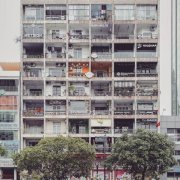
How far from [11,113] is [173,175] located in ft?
76.8

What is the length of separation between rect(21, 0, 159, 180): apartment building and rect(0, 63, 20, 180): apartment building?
107cm

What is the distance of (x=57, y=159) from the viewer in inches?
2490

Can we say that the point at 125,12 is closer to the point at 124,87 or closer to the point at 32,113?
the point at 124,87

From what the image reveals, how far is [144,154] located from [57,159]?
8754 millimetres

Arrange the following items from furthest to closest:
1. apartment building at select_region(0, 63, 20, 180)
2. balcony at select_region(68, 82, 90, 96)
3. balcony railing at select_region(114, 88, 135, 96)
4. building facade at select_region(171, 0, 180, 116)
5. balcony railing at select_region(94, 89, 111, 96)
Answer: building facade at select_region(171, 0, 180, 116), balcony railing at select_region(94, 89, 111, 96), balcony at select_region(68, 82, 90, 96), balcony railing at select_region(114, 88, 135, 96), apartment building at select_region(0, 63, 20, 180)

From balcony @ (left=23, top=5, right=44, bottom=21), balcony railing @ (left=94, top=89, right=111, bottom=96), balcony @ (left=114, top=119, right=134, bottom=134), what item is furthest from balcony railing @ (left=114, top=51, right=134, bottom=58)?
balcony @ (left=23, top=5, right=44, bottom=21)

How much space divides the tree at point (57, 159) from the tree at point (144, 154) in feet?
11.5

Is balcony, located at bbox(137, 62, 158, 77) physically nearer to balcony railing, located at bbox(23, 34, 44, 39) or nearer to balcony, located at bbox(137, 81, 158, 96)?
balcony, located at bbox(137, 81, 158, 96)

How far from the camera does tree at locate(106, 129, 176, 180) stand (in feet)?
210

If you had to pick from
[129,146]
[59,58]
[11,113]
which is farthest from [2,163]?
[129,146]

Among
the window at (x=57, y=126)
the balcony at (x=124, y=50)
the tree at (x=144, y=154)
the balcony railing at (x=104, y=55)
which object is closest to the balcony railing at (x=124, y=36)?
the balcony at (x=124, y=50)

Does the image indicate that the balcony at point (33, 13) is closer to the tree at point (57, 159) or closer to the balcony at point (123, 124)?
the balcony at point (123, 124)

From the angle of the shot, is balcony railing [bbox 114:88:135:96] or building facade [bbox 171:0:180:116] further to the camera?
building facade [bbox 171:0:180:116]

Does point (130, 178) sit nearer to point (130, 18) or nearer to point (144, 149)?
point (144, 149)
